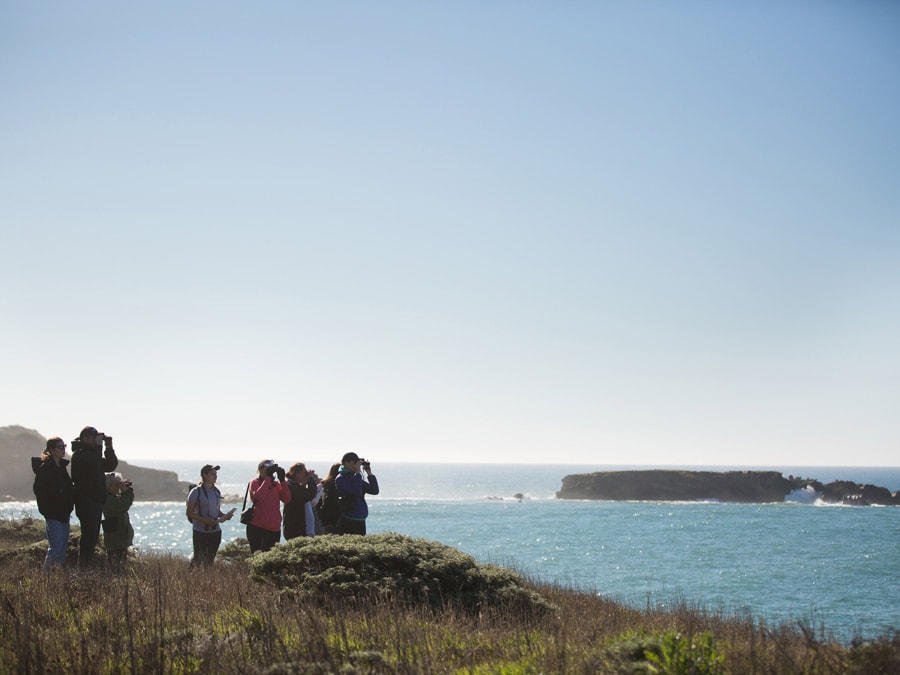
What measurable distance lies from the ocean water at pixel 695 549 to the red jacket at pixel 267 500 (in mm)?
5309

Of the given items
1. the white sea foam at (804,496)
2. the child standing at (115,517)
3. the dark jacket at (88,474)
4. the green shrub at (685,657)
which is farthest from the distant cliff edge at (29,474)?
the green shrub at (685,657)

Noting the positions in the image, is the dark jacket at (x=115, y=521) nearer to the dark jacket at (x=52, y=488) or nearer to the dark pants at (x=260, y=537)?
the dark jacket at (x=52, y=488)

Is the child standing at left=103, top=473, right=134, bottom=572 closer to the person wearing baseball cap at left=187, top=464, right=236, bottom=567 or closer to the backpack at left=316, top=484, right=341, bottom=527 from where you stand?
the person wearing baseball cap at left=187, top=464, right=236, bottom=567

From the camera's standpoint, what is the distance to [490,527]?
72188 mm

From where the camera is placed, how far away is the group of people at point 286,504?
13242 mm

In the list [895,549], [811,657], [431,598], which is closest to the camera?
[811,657]

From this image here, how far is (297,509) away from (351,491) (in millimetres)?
1298

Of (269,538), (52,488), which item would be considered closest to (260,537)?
(269,538)

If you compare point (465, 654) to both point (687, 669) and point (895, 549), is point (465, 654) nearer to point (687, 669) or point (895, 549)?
point (687, 669)

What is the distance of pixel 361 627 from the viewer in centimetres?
762

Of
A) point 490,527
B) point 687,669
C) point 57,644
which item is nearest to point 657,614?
point 687,669

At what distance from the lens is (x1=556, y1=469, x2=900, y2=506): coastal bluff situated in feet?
378

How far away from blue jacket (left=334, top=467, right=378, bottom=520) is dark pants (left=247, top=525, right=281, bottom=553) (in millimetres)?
1290

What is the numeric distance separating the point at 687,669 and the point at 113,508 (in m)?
10.5
